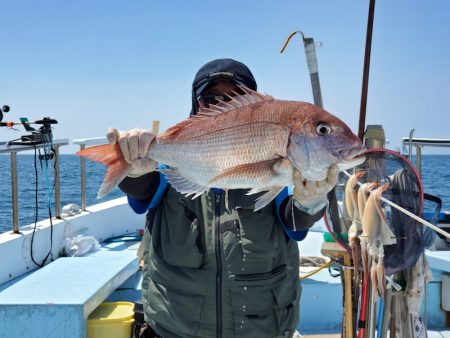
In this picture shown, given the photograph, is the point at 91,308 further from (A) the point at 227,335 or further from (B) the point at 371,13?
(B) the point at 371,13

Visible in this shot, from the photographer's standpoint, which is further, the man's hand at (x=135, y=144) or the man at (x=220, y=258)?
the man at (x=220, y=258)

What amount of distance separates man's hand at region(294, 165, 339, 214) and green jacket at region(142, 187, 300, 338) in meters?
0.30

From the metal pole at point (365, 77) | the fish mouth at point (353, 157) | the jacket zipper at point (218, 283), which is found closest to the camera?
the fish mouth at point (353, 157)

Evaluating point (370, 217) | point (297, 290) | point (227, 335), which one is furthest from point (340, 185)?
point (227, 335)

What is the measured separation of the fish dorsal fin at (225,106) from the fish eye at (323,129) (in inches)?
9.4

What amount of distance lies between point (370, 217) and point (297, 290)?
0.60m

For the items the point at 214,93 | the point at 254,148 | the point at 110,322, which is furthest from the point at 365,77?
the point at 110,322

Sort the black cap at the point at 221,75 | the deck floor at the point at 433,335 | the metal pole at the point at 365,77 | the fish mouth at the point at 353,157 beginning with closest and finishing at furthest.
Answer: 1. the fish mouth at the point at 353,157
2. the black cap at the point at 221,75
3. the metal pole at the point at 365,77
4. the deck floor at the point at 433,335

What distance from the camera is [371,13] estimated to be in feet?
12.0

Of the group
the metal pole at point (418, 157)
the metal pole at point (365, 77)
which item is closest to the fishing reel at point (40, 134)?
the metal pole at point (365, 77)

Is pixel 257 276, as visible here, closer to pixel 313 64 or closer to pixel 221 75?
pixel 221 75

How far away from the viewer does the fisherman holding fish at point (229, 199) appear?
66.2 inches

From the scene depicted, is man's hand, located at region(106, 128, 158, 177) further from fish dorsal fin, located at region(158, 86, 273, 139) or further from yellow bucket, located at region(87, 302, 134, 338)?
yellow bucket, located at region(87, 302, 134, 338)

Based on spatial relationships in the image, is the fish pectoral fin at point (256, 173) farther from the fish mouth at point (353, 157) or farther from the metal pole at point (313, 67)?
the metal pole at point (313, 67)
